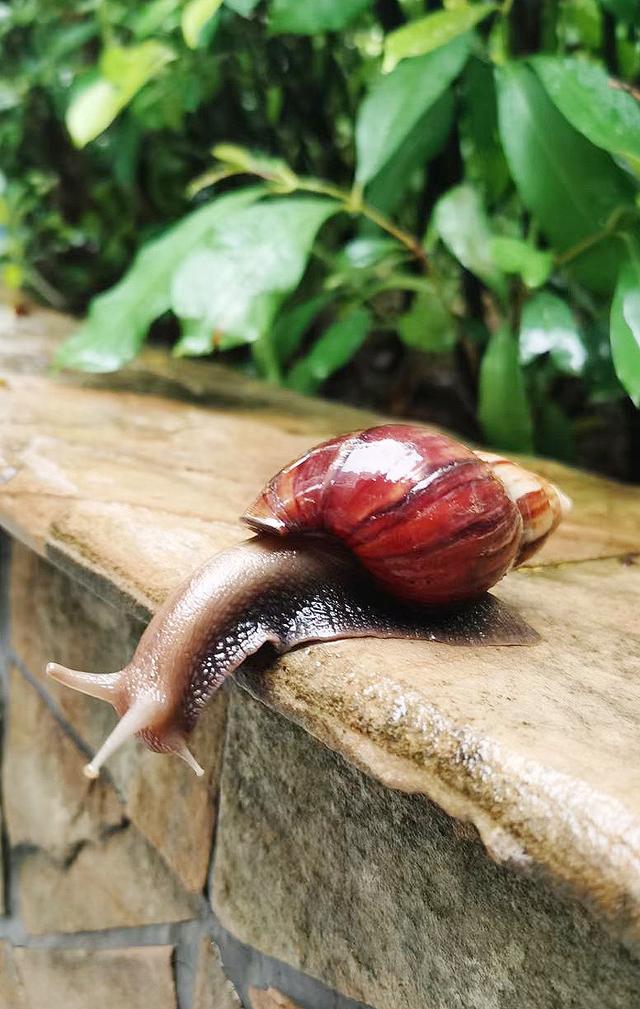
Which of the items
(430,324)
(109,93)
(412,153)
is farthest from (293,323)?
(109,93)

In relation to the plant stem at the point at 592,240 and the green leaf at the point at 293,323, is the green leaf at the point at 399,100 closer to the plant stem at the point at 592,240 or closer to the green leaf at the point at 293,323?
the plant stem at the point at 592,240

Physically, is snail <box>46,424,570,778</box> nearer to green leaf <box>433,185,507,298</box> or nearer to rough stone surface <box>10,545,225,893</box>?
rough stone surface <box>10,545,225,893</box>

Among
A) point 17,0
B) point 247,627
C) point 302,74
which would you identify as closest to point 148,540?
point 247,627

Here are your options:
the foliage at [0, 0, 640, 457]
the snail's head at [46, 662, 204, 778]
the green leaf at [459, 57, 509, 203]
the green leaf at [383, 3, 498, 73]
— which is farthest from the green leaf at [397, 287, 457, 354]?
the snail's head at [46, 662, 204, 778]

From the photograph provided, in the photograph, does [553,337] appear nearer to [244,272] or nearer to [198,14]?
[244,272]

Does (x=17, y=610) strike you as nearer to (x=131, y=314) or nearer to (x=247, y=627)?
(x=131, y=314)
